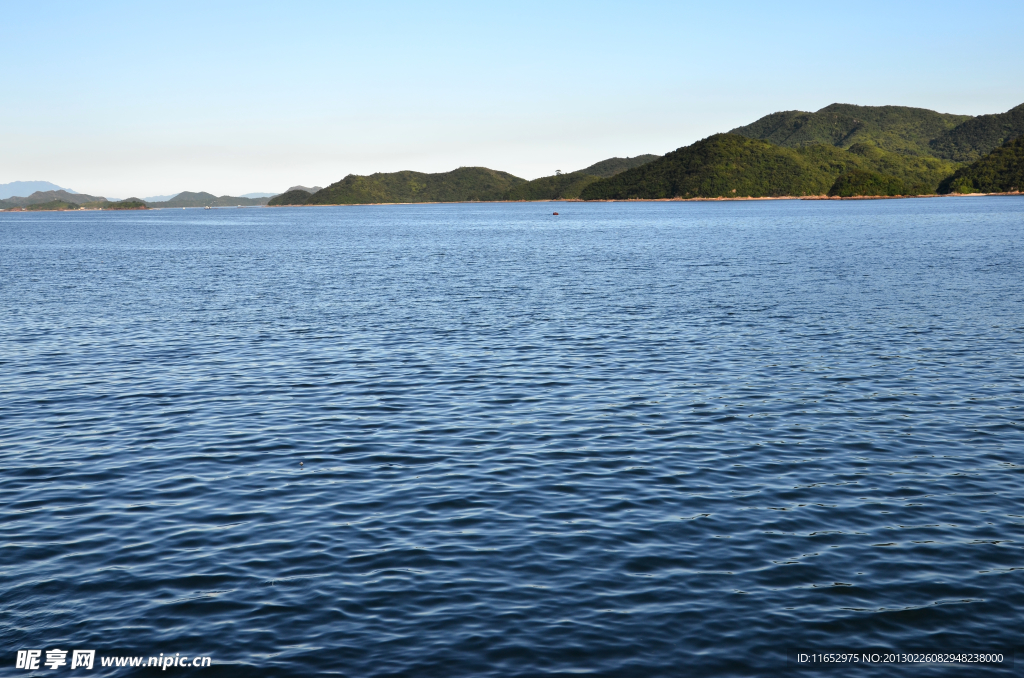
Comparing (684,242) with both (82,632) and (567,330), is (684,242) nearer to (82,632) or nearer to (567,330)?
(567,330)

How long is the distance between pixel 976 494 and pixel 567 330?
28.8 metres

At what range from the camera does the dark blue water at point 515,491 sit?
13836mm

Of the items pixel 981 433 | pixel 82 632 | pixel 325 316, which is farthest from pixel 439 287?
pixel 82 632

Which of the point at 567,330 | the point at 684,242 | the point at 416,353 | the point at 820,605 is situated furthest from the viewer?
the point at 684,242

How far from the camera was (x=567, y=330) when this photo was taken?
4766cm

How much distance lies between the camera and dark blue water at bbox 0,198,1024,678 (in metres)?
A: 13.8

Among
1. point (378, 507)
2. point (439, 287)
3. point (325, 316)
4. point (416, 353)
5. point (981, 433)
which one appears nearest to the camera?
point (378, 507)

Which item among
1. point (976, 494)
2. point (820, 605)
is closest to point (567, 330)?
point (976, 494)

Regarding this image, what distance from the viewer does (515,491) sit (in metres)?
20.8

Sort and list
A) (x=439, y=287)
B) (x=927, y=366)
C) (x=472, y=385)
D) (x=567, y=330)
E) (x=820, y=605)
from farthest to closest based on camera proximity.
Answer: (x=439, y=287) < (x=567, y=330) < (x=927, y=366) < (x=472, y=385) < (x=820, y=605)

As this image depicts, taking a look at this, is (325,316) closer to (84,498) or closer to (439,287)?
(439,287)

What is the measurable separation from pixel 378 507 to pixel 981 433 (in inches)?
760

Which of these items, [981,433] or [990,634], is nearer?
[990,634]

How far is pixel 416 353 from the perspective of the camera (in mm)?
40969
